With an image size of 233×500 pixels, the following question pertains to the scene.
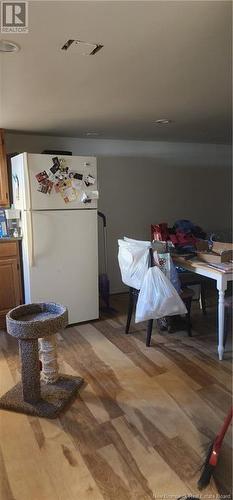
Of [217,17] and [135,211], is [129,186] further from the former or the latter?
[217,17]

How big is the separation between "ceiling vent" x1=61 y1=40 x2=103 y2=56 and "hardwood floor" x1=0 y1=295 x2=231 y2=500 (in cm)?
199

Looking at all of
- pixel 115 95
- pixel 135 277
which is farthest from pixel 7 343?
pixel 115 95

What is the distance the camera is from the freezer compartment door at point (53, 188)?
9.80 feet

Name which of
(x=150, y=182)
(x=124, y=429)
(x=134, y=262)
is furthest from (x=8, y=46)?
(x=150, y=182)

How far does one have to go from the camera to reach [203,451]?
1.71m

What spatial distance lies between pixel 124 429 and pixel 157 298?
1.02m

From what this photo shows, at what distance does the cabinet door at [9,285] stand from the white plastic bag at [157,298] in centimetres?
136

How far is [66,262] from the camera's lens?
324cm

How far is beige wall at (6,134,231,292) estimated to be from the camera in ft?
13.8

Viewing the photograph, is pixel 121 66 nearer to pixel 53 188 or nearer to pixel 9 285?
pixel 53 188

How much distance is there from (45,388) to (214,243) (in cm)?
182

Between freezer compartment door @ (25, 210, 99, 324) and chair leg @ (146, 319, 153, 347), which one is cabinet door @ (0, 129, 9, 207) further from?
chair leg @ (146, 319, 153, 347)

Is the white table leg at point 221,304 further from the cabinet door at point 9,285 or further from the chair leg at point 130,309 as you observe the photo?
the cabinet door at point 9,285

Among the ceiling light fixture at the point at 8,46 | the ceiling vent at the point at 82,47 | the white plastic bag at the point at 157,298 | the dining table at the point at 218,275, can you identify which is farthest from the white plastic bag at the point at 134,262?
the ceiling light fixture at the point at 8,46
